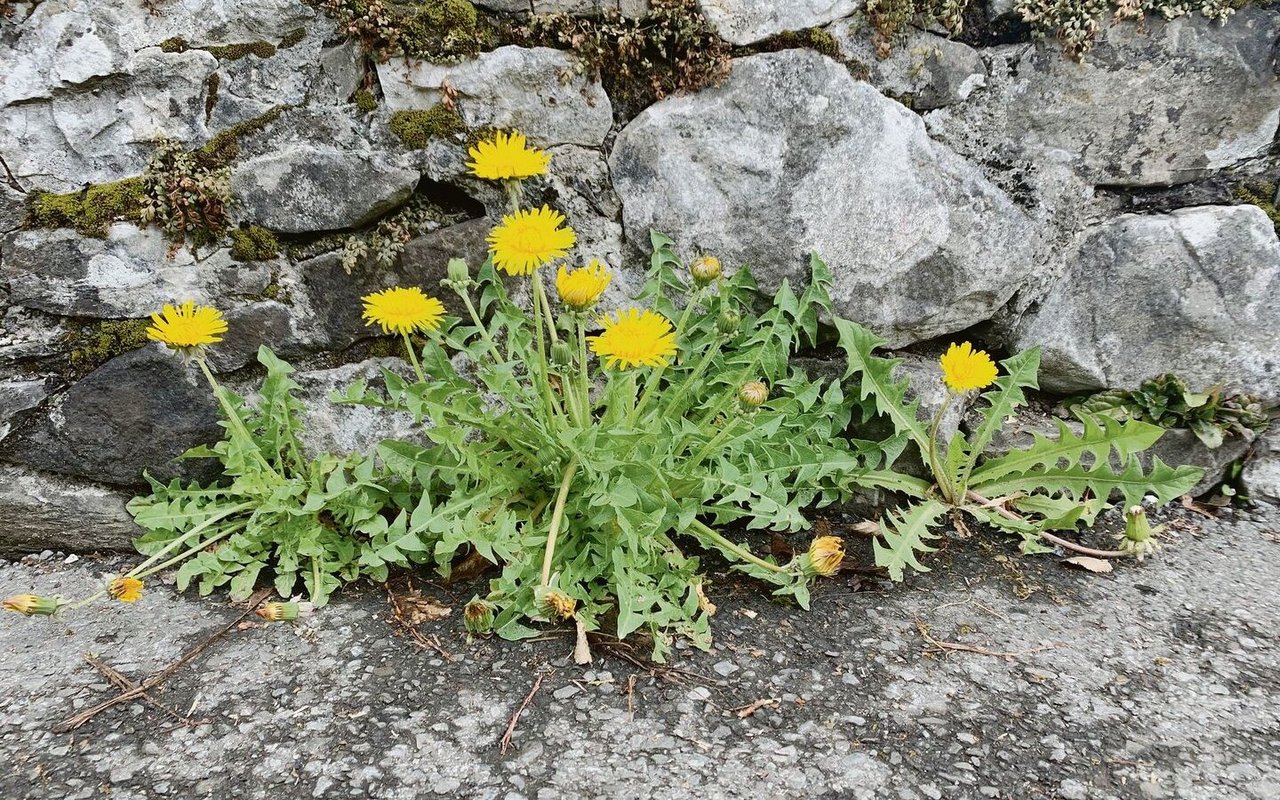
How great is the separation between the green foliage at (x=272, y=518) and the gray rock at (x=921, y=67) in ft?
6.63

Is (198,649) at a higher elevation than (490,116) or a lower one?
lower

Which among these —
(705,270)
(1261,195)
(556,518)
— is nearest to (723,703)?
(556,518)

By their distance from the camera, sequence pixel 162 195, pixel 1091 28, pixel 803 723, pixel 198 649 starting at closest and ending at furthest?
pixel 803 723 < pixel 198 649 < pixel 162 195 < pixel 1091 28

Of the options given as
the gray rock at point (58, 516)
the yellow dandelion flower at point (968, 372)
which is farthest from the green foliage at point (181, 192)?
the yellow dandelion flower at point (968, 372)

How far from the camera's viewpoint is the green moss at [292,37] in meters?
2.40

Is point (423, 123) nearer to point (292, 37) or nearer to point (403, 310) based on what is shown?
point (292, 37)

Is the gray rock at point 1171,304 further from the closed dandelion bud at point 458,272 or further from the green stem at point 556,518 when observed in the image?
the closed dandelion bud at point 458,272

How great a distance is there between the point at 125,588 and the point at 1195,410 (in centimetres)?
332

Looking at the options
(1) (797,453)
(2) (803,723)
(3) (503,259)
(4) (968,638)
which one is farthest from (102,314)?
(4) (968,638)

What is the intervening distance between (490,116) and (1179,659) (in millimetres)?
2456

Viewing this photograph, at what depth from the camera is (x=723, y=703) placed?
75.0 inches

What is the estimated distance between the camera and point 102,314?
2414 mm

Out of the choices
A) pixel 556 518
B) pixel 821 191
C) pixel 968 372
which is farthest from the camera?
pixel 821 191

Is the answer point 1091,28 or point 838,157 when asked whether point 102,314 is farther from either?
point 1091,28
